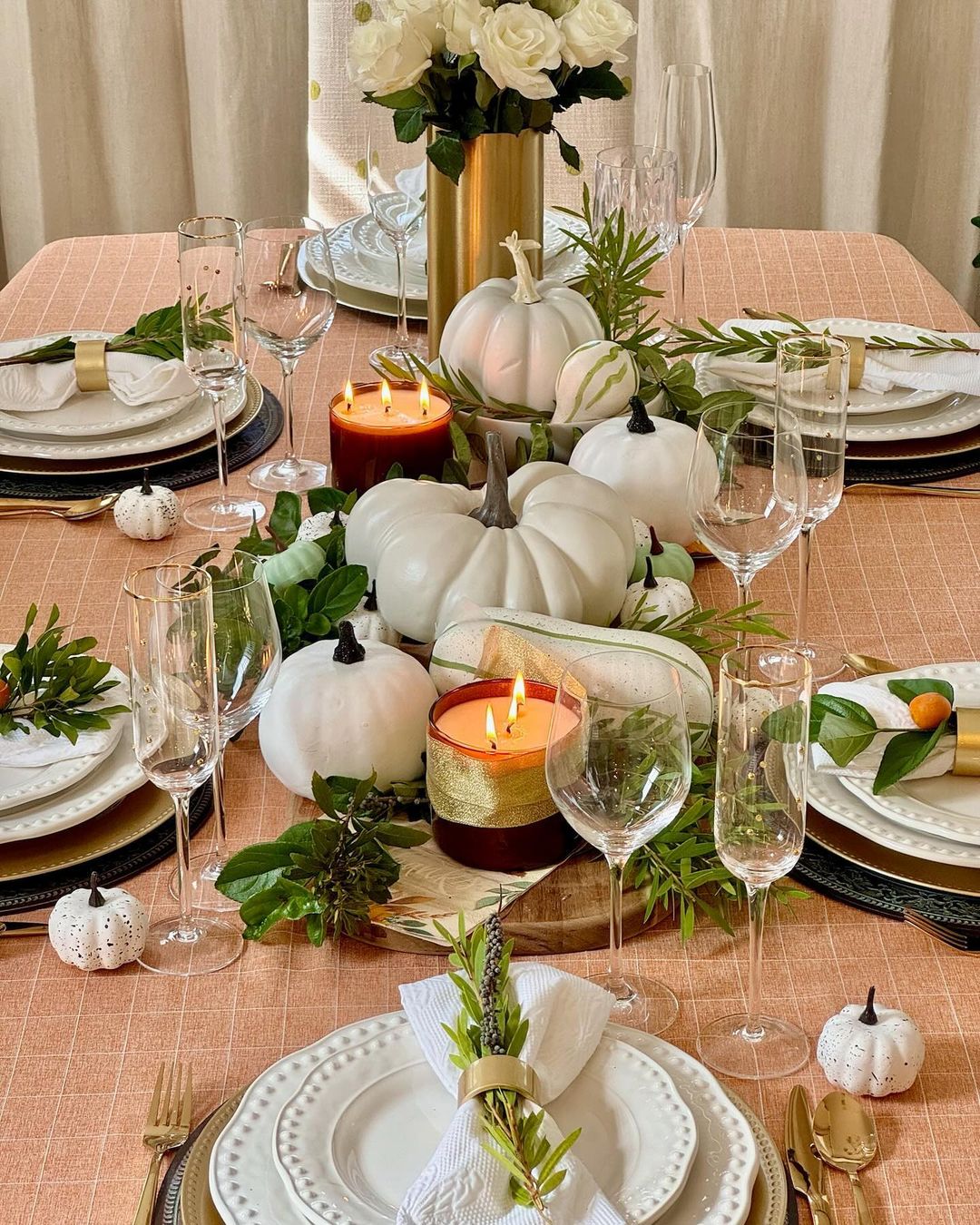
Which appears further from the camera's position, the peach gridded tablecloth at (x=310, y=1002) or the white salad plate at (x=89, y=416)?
the white salad plate at (x=89, y=416)

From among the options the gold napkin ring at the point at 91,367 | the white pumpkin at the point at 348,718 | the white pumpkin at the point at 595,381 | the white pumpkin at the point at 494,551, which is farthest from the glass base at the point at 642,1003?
the gold napkin ring at the point at 91,367

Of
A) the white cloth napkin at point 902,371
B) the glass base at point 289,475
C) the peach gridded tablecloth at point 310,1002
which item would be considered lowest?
the peach gridded tablecloth at point 310,1002

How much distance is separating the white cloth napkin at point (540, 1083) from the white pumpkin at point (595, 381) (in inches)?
27.7

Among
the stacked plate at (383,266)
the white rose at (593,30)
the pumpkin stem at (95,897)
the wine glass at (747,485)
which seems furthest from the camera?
the stacked plate at (383,266)

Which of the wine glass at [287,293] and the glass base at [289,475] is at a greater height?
the wine glass at [287,293]

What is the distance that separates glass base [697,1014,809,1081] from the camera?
796 millimetres

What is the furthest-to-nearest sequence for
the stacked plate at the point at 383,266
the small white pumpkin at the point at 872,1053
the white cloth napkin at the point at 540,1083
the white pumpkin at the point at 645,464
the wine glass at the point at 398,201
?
the stacked plate at the point at 383,266 → the wine glass at the point at 398,201 → the white pumpkin at the point at 645,464 → the small white pumpkin at the point at 872,1053 → the white cloth napkin at the point at 540,1083

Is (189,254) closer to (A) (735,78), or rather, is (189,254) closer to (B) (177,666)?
(B) (177,666)

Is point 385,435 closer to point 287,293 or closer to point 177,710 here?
point 287,293

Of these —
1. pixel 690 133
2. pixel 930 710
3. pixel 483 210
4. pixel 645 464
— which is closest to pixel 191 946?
pixel 930 710

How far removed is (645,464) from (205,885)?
0.55m

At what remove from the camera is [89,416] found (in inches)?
61.4

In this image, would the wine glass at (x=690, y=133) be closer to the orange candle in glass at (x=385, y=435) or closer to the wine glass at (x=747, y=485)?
the orange candle in glass at (x=385, y=435)

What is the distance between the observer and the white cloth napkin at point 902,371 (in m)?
1.54
